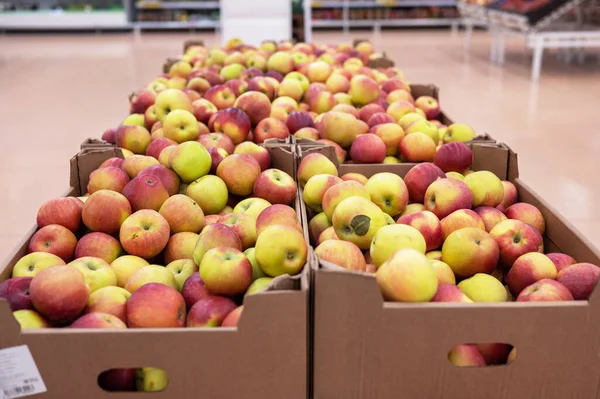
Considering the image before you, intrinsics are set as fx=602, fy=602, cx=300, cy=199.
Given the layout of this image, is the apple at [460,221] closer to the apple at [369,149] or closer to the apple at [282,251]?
the apple at [282,251]

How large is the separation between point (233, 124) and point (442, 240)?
0.95 metres

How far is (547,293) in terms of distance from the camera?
1.23 m

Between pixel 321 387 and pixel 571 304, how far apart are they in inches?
19.5

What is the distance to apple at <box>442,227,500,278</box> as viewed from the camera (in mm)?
1411

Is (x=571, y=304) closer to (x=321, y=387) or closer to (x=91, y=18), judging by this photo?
(x=321, y=387)

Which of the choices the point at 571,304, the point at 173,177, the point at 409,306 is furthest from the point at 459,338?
the point at 173,177

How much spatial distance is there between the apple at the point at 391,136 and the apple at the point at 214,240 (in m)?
0.92

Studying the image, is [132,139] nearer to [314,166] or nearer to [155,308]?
[314,166]

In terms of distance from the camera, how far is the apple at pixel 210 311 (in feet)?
4.01

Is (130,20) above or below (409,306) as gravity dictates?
above

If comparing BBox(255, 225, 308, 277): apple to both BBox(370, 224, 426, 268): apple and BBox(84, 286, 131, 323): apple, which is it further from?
BBox(84, 286, 131, 323): apple

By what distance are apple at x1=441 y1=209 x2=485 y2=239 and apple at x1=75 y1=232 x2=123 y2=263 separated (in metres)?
0.86

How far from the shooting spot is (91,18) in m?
13.1

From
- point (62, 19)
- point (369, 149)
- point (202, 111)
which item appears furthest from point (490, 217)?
point (62, 19)
